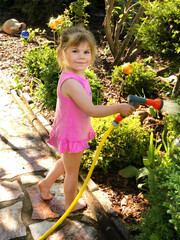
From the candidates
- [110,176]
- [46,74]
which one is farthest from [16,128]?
[110,176]

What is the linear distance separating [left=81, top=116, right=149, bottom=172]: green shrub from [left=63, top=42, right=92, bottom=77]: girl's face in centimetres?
108

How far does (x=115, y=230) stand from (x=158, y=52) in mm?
1989

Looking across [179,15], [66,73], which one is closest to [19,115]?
[66,73]

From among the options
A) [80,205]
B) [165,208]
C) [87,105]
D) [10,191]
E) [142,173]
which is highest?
[87,105]

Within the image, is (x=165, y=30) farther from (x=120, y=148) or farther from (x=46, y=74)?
(x=46, y=74)

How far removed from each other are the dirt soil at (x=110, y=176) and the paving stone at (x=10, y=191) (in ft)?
2.49

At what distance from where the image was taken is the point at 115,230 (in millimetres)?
2176

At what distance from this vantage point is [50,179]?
2338 mm

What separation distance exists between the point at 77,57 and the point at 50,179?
1121 millimetres

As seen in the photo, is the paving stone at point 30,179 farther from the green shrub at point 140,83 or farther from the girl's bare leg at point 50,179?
the green shrub at point 140,83

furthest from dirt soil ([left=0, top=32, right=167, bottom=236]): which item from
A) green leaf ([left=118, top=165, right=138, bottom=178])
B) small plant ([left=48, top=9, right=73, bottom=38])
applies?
small plant ([left=48, top=9, right=73, bottom=38])

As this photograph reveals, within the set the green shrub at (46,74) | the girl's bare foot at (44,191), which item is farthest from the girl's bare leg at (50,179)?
the green shrub at (46,74)

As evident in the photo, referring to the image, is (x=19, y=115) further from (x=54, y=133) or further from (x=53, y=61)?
(x=54, y=133)

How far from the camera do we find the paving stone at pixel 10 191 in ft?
7.93
